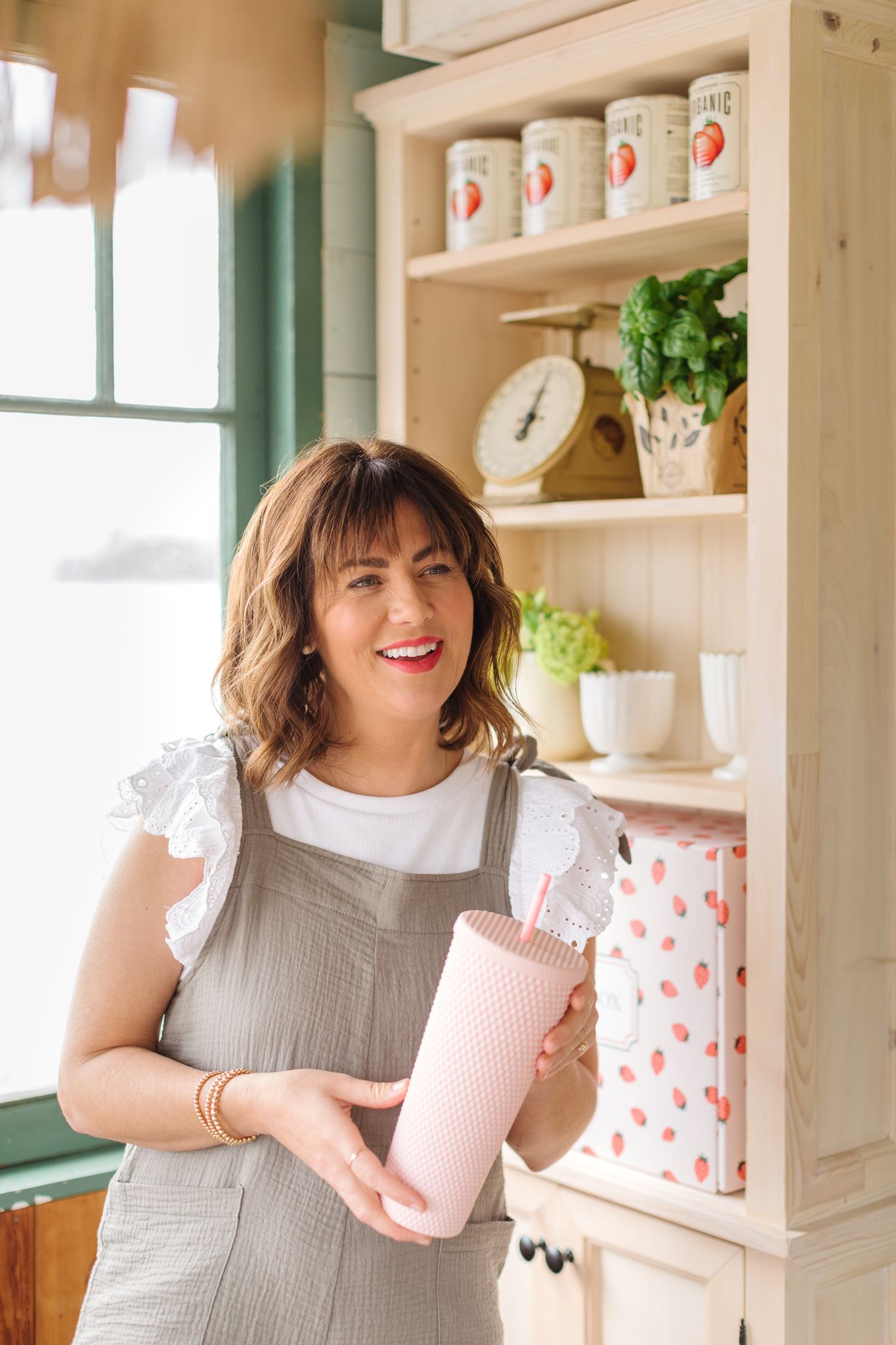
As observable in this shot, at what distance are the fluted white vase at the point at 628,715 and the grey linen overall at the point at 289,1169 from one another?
63 centimetres

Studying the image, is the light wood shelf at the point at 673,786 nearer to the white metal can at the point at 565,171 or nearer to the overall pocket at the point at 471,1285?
the overall pocket at the point at 471,1285

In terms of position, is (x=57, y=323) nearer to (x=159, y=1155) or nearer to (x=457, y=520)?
(x=457, y=520)

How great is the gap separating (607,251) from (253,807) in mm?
1030

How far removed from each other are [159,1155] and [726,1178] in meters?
0.76

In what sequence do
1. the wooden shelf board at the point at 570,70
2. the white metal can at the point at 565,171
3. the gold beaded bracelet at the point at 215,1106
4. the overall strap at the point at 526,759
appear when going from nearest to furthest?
the gold beaded bracelet at the point at 215,1106, the overall strap at the point at 526,759, the wooden shelf board at the point at 570,70, the white metal can at the point at 565,171

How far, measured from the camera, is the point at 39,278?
2.07 meters

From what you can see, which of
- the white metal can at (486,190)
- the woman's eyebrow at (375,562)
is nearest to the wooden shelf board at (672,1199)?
the woman's eyebrow at (375,562)

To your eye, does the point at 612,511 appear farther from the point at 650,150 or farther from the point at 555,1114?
the point at 555,1114

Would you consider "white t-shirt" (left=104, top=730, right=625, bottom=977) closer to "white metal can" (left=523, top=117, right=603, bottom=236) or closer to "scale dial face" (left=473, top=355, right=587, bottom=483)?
"scale dial face" (left=473, top=355, right=587, bottom=483)

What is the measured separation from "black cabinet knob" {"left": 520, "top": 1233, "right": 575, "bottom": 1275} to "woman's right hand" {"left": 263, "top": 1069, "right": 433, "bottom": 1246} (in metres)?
0.84

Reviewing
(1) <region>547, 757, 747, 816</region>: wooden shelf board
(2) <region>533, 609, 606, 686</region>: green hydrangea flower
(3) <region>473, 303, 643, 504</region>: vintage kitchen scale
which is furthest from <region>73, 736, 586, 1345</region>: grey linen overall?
(3) <region>473, 303, 643, 504</region>: vintage kitchen scale

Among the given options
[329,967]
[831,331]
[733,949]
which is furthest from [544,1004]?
[831,331]

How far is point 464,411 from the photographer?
2342 mm

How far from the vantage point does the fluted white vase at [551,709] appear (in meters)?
2.20
